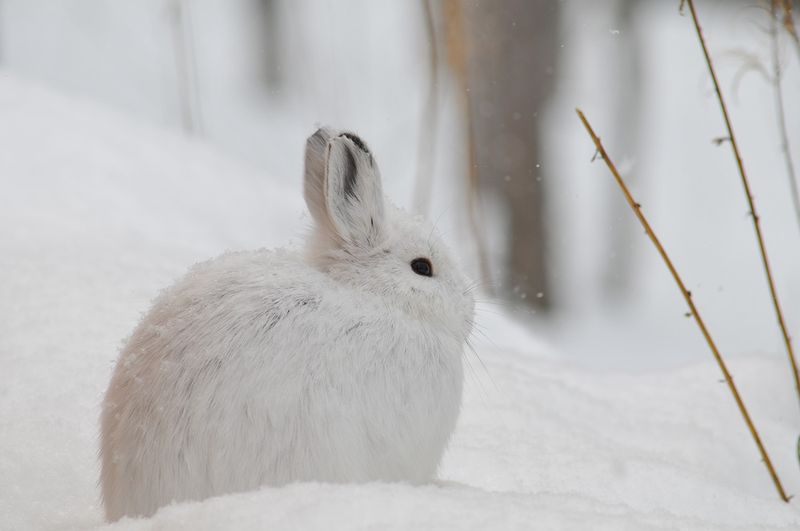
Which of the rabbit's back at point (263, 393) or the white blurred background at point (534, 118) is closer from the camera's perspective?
the rabbit's back at point (263, 393)

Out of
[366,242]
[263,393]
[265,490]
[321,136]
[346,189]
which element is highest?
[321,136]

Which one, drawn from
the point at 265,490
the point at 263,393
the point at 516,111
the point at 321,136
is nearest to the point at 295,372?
the point at 263,393

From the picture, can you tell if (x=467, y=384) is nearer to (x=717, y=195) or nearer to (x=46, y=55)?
(x=717, y=195)

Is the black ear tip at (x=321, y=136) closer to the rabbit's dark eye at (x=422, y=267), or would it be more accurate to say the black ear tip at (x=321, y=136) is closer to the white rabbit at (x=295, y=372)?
the white rabbit at (x=295, y=372)

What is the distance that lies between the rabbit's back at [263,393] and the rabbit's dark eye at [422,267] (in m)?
0.20

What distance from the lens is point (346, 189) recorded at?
2.06 meters

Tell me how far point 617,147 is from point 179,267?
4.47 metres

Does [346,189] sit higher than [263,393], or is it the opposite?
[346,189]

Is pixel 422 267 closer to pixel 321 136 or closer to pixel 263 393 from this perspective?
pixel 321 136

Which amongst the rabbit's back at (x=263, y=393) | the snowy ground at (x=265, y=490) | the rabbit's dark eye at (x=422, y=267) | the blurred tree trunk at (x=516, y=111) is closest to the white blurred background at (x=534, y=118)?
the blurred tree trunk at (x=516, y=111)

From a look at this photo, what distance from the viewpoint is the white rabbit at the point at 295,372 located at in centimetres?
166

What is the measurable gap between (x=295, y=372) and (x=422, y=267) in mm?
501

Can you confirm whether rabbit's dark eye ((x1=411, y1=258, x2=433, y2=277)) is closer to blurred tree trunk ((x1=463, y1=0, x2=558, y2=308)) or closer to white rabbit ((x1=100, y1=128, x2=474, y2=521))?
white rabbit ((x1=100, y1=128, x2=474, y2=521))

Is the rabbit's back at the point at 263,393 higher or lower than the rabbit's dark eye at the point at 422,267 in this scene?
lower
